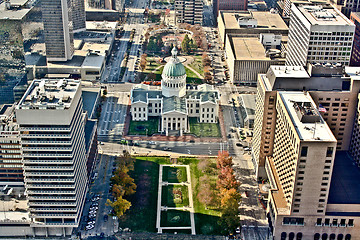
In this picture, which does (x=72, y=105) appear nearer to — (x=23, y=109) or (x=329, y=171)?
(x=23, y=109)

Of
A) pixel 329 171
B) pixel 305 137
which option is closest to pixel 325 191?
pixel 329 171

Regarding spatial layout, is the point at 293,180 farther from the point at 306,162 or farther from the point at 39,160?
the point at 39,160

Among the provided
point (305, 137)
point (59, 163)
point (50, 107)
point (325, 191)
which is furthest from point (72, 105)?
point (325, 191)

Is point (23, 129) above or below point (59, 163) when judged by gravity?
above

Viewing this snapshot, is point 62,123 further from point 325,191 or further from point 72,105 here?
point 325,191

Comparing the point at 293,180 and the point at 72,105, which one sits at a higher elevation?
the point at 72,105

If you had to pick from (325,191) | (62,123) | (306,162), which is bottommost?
(325,191)

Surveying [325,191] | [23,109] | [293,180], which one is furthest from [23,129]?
[325,191]
